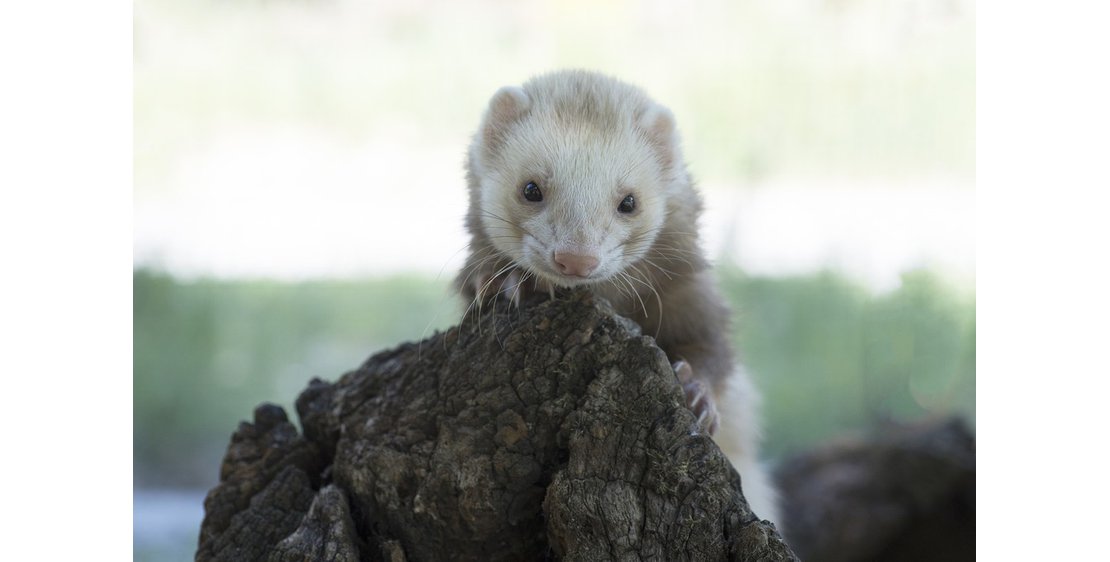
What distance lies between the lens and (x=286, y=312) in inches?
153

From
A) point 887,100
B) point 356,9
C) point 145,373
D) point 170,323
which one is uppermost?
point 356,9

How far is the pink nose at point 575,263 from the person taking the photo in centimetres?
156

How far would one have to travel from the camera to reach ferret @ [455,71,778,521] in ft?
5.43

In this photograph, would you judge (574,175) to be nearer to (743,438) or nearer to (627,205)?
(627,205)

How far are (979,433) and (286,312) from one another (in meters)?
2.90

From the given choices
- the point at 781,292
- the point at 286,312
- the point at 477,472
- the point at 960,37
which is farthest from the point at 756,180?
the point at 477,472

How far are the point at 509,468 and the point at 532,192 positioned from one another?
1.82 ft

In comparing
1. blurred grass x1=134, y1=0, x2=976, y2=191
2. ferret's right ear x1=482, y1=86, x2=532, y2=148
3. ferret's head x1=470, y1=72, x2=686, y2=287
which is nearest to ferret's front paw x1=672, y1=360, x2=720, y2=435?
ferret's head x1=470, y1=72, x2=686, y2=287

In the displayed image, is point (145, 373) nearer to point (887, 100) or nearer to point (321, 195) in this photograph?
point (321, 195)

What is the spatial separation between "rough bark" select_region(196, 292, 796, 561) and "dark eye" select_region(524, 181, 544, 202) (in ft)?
0.71

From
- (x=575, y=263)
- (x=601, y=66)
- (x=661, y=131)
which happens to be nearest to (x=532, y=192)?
(x=575, y=263)

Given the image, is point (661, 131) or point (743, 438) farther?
point (743, 438)

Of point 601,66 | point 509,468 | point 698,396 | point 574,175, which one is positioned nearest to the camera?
point 509,468

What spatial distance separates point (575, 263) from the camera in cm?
157
